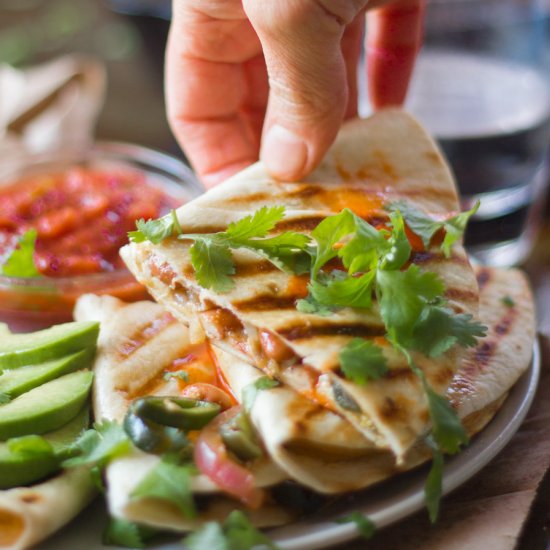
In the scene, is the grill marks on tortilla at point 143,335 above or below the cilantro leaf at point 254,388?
below

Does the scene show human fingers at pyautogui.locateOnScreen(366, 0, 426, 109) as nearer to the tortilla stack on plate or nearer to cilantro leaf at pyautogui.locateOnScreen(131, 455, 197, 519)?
the tortilla stack on plate

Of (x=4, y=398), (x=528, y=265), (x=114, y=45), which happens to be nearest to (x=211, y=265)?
(x=4, y=398)

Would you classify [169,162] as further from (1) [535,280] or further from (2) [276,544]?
(2) [276,544]

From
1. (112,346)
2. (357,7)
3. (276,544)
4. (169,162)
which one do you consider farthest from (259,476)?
(169,162)

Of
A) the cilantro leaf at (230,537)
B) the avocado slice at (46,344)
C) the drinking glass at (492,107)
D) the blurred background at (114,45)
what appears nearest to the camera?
the cilantro leaf at (230,537)

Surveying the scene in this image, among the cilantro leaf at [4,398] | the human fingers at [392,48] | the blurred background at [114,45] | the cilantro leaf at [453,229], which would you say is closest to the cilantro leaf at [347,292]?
the cilantro leaf at [453,229]

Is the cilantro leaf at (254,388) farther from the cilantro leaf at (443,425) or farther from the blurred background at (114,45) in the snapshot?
the blurred background at (114,45)
